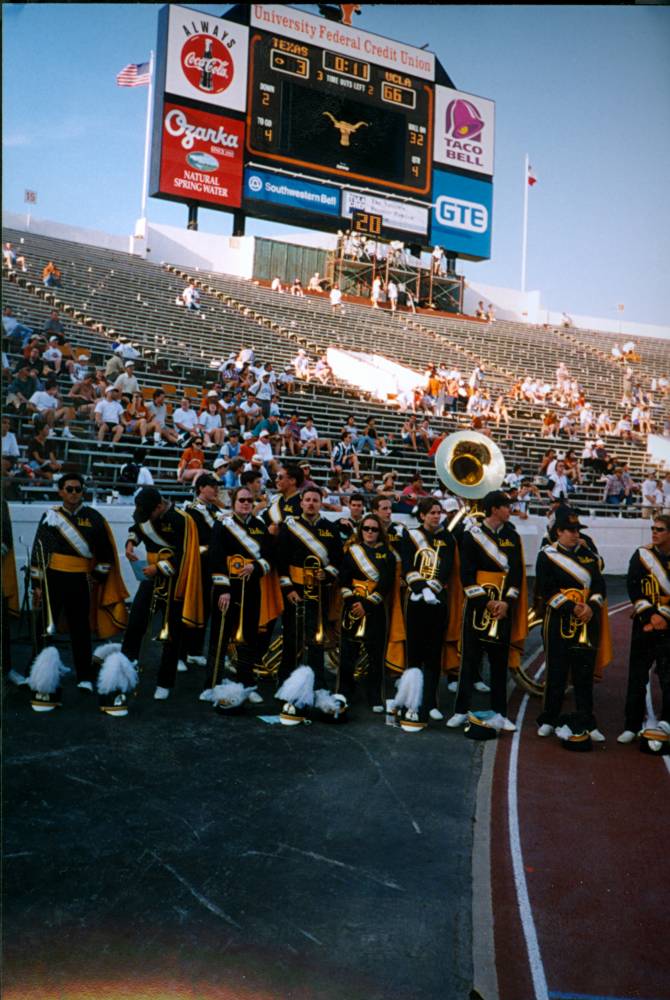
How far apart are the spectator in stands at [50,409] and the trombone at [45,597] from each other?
5.96 m

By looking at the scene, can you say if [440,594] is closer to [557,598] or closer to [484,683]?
[557,598]

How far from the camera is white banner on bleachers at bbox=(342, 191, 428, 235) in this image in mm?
34656

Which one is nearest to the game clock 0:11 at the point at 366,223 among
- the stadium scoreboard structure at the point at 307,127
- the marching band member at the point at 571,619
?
the stadium scoreboard structure at the point at 307,127

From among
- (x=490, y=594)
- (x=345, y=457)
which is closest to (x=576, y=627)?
(x=490, y=594)

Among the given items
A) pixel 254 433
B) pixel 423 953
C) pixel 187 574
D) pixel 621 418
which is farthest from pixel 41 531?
pixel 621 418

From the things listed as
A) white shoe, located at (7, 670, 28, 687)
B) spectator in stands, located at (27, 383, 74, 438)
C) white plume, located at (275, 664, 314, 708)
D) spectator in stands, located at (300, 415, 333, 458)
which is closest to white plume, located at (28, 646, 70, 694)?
white shoe, located at (7, 670, 28, 687)

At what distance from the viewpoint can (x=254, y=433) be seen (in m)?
17.2

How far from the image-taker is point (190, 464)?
1416 centimetres

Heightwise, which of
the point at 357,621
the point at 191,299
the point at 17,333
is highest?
the point at 191,299

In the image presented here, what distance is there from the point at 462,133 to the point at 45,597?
34407 millimetres

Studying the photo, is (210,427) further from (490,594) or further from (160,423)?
(490,594)

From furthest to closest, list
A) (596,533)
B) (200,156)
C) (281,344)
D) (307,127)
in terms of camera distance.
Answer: (307,127), (200,156), (281,344), (596,533)

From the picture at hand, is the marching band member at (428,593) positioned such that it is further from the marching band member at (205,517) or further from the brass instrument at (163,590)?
the brass instrument at (163,590)

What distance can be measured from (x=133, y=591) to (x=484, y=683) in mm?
5375
